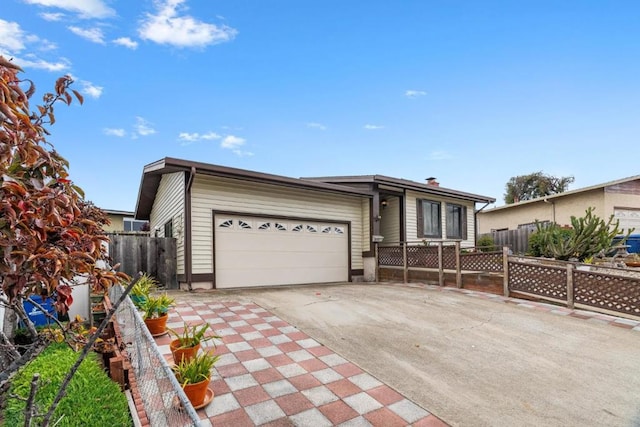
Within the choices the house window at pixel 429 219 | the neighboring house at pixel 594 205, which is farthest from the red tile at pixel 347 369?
the neighboring house at pixel 594 205

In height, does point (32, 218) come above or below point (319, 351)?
above

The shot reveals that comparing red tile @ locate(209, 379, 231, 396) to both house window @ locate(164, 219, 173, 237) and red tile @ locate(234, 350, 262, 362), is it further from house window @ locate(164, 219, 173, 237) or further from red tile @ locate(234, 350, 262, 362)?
house window @ locate(164, 219, 173, 237)

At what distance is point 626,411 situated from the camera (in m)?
2.99

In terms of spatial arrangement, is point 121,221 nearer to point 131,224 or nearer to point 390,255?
point 131,224

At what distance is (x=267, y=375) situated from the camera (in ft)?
11.4

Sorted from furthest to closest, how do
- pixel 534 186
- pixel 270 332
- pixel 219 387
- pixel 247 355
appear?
pixel 534 186
pixel 270 332
pixel 247 355
pixel 219 387

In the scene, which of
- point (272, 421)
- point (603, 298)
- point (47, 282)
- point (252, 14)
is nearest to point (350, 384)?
point (272, 421)

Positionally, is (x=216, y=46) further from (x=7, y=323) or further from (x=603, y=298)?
(x=603, y=298)

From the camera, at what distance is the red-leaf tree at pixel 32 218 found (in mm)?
1054

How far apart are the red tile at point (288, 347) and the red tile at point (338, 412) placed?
1.29 meters

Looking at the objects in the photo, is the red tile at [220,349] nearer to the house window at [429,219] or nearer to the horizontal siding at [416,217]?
the horizontal siding at [416,217]

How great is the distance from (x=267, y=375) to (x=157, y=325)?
1917 mm

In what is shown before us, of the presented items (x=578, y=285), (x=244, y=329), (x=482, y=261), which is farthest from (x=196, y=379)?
(x=482, y=261)

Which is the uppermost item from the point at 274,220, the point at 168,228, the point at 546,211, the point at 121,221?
the point at 546,211
